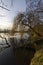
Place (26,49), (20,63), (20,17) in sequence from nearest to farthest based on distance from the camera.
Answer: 1. (20,17)
2. (20,63)
3. (26,49)

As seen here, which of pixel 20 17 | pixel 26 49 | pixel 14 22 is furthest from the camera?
pixel 26 49

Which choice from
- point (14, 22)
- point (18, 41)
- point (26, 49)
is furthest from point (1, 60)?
point (18, 41)

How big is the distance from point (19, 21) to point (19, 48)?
25.4 feet

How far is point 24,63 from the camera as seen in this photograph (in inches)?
441

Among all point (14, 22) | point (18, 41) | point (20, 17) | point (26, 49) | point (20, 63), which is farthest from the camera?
point (18, 41)

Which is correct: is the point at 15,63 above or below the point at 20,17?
below

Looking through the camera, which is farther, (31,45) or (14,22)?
(31,45)

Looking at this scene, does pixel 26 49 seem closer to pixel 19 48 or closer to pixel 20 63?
pixel 19 48

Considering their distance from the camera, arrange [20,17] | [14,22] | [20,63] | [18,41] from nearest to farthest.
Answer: [20,17] → [14,22] → [20,63] → [18,41]

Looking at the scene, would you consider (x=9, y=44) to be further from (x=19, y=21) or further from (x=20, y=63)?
(x=19, y=21)

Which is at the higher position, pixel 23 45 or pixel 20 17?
pixel 20 17

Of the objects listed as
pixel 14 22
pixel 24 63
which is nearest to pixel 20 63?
pixel 24 63

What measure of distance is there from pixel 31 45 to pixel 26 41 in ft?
2.36

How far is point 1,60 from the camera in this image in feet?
38.9
